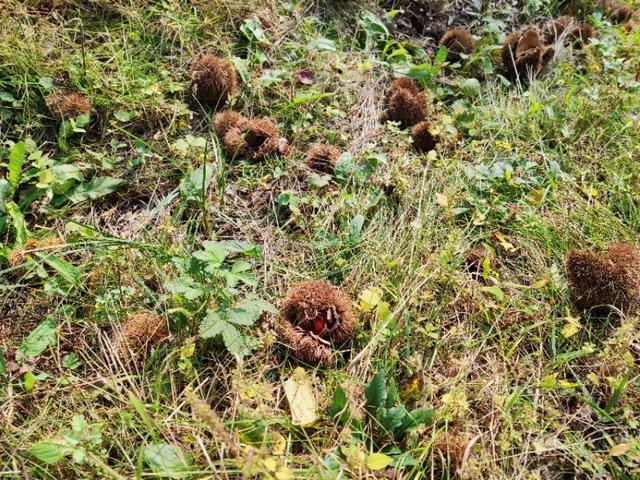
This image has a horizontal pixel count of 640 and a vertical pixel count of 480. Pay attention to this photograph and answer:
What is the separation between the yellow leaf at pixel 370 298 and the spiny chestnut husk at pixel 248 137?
868mm

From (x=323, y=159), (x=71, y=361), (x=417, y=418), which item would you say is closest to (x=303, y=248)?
(x=323, y=159)

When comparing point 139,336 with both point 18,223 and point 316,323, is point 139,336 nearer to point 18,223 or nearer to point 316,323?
point 316,323

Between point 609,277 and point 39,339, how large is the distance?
2111 millimetres

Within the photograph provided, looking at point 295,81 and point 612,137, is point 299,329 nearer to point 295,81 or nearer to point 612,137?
point 295,81

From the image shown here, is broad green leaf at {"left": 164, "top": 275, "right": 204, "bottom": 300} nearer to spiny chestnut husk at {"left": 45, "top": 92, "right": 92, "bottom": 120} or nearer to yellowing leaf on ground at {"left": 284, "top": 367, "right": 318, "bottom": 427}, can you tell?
yellowing leaf on ground at {"left": 284, "top": 367, "right": 318, "bottom": 427}

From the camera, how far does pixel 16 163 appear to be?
7.36 ft

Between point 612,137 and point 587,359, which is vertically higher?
point 612,137

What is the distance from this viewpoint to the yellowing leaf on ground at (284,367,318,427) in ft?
5.71

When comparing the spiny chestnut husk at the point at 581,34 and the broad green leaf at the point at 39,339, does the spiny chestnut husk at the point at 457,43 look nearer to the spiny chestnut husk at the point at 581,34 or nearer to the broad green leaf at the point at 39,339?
the spiny chestnut husk at the point at 581,34

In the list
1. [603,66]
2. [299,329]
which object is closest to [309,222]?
[299,329]

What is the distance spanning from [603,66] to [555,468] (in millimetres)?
2394

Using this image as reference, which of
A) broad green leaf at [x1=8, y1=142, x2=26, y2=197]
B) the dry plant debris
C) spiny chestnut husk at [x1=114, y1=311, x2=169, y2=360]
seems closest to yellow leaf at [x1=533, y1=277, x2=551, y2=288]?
spiny chestnut husk at [x1=114, y1=311, x2=169, y2=360]

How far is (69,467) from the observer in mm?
1607

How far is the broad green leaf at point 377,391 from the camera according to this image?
1732 mm
